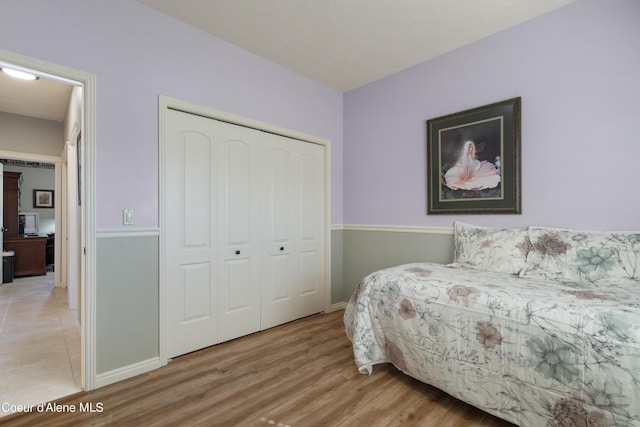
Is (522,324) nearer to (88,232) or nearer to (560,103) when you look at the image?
(560,103)

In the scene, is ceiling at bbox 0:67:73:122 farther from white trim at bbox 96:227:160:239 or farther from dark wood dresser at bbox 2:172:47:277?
dark wood dresser at bbox 2:172:47:277

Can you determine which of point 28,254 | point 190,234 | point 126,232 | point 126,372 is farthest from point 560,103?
→ point 28,254

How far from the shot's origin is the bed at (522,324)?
1292mm

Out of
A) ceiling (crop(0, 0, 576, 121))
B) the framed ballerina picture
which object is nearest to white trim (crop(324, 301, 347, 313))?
the framed ballerina picture

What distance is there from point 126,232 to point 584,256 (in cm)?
302

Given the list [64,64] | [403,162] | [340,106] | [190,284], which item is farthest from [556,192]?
[64,64]

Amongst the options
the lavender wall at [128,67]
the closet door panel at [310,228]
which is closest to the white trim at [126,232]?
the lavender wall at [128,67]

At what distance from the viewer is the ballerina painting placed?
99.7 inches

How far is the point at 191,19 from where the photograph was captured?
7.70 feet

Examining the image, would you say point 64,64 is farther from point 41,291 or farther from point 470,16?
point 41,291

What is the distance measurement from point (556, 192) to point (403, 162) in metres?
1.31

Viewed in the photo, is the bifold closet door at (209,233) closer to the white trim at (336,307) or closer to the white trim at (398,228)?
the white trim at (336,307)

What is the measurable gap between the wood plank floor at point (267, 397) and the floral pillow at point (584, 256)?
101cm

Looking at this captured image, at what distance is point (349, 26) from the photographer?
2.43 metres
